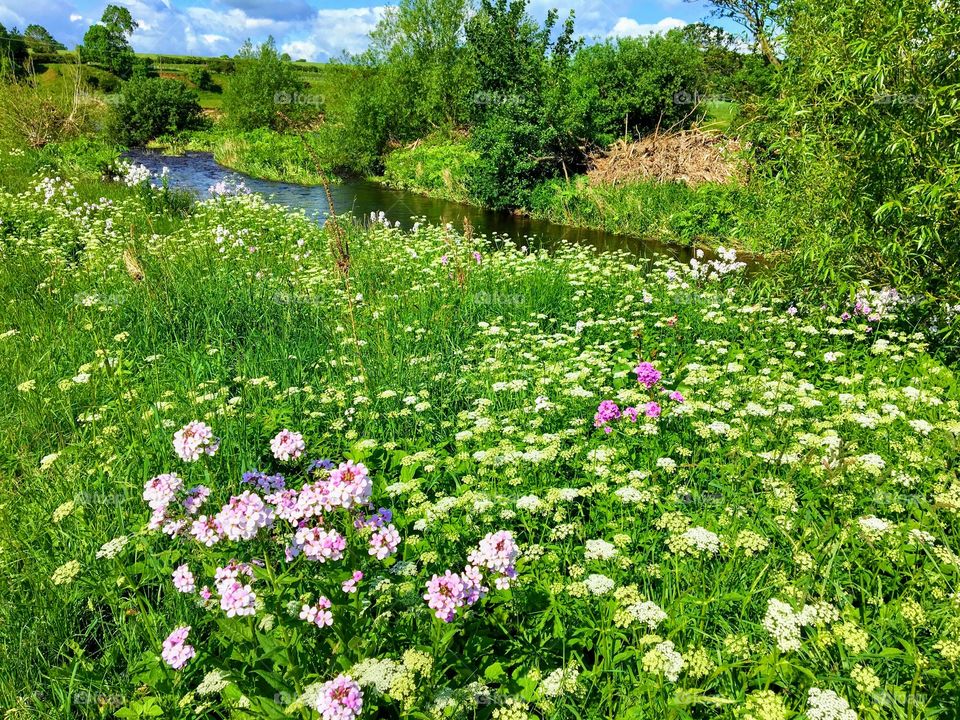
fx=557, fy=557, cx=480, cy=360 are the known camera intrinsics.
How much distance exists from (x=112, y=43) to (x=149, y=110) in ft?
214

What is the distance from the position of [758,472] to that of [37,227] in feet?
46.9

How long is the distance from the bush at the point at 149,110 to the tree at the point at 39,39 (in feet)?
160

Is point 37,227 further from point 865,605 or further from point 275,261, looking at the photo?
point 865,605

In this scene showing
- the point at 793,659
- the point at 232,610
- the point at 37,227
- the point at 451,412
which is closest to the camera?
the point at 232,610

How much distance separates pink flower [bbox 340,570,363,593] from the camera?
2.24 metres

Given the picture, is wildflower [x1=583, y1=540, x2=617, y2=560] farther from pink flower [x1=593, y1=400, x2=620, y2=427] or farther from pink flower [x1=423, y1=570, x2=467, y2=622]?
pink flower [x1=593, y1=400, x2=620, y2=427]

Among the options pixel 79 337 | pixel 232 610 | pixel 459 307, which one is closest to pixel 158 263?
pixel 79 337

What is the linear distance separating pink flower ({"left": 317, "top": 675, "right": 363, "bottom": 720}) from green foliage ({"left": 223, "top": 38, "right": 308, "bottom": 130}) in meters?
46.7

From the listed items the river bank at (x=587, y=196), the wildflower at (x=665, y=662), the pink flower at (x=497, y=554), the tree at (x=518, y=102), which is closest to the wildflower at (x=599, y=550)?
A: the wildflower at (x=665, y=662)

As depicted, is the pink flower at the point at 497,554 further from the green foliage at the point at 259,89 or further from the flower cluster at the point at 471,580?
the green foliage at the point at 259,89

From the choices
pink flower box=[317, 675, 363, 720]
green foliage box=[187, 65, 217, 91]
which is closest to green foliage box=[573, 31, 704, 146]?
pink flower box=[317, 675, 363, 720]

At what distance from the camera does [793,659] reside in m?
2.68

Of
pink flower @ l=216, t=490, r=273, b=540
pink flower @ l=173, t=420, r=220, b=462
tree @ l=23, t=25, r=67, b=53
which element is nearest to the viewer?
pink flower @ l=216, t=490, r=273, b=540

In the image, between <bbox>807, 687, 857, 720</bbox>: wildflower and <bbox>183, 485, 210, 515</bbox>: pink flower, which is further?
<bbox>183, 485, 210, 515</bbox>: pink flower
